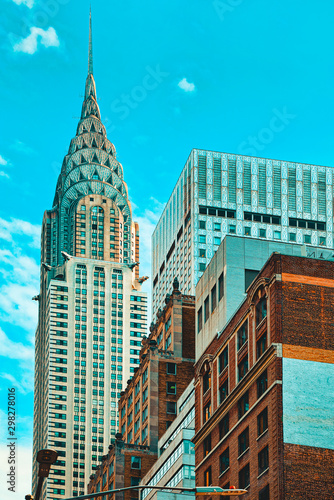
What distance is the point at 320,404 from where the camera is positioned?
243ft

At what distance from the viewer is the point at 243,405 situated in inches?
3189

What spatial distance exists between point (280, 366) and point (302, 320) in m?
4.03

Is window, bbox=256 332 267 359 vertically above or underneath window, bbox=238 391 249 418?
above

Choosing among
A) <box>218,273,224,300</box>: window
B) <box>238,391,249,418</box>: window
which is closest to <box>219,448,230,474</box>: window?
<box>238,391,249,418</box>: window

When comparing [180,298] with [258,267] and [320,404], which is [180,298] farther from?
[320,404]

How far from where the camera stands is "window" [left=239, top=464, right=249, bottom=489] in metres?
77.8

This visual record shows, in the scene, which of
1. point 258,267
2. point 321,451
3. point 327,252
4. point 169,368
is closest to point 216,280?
point 258,267

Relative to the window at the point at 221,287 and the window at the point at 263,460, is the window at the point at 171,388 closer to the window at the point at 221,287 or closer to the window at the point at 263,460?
the window at the point at 221,287

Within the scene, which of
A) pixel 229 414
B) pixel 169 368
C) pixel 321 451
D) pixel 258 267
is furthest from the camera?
pixel 169 368

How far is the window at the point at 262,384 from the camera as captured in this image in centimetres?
7675

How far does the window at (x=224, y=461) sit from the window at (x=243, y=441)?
2790 millimetres

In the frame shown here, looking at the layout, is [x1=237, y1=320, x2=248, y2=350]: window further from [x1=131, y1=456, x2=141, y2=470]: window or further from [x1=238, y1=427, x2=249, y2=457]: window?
[x1=131, y1=456, x2=141, y2=470]: window

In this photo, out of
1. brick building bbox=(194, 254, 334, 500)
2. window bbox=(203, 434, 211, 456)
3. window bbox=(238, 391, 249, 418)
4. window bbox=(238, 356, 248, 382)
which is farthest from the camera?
window bbox=(203, 434, 211, 456)

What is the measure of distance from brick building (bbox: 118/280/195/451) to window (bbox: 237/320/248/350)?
53.4 metres
